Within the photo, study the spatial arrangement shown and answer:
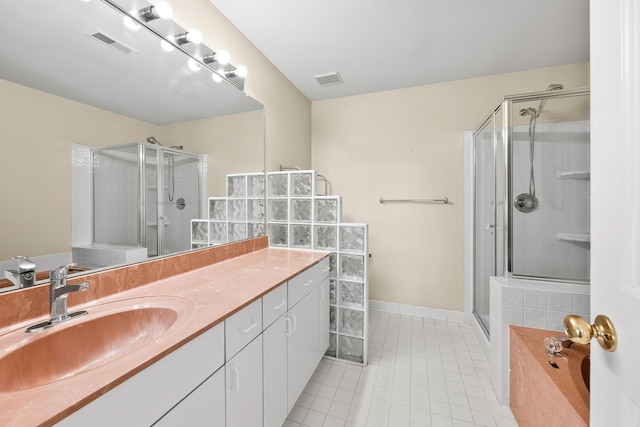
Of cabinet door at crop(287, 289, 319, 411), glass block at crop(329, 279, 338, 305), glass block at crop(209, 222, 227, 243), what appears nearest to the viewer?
cabinet door at crop(287, 289, 319, 411)

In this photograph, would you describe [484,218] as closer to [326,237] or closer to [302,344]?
[326,237]

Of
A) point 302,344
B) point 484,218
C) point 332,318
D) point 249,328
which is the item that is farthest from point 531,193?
point 249,328

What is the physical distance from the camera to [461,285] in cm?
260

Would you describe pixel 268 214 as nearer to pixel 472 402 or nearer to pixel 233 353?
pixel 233 353

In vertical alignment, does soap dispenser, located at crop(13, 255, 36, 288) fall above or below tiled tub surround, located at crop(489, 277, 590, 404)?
above

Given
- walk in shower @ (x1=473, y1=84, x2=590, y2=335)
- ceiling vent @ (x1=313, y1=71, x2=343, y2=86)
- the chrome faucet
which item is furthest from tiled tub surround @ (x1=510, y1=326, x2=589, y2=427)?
ceiling vent @ (x1=313, y1=71, x2=343, y2=86)

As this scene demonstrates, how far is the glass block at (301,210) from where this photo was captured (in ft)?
6.84

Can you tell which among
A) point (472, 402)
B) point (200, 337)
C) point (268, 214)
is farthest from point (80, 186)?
point (472, 402)

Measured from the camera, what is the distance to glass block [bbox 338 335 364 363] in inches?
77.6

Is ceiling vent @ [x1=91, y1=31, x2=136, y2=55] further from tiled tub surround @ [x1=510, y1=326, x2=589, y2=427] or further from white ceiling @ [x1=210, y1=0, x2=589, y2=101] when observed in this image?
tiled tub surround @ [x1=510, y1=326, x2=589, y2=427]

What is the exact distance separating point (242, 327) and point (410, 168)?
2.27 m

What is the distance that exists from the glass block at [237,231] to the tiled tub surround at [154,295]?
5 cm

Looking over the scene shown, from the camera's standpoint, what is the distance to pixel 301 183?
6.93 feet

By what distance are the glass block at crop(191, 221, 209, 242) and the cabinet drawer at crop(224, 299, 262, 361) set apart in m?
0.66
